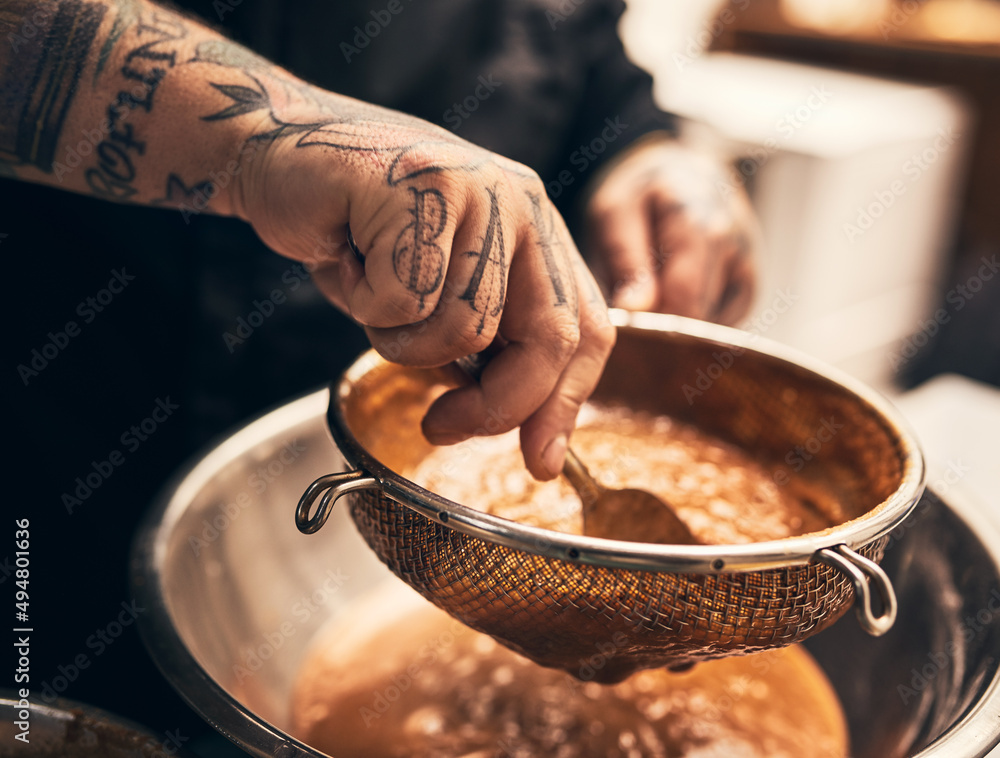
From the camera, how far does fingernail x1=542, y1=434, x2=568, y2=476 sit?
0.64 m

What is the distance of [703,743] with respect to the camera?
0.75m

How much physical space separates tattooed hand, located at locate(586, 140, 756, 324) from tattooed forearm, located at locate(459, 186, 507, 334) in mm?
495

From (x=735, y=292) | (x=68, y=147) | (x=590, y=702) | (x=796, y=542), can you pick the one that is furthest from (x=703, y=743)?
(x=68, y=147)

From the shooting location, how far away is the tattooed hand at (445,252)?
0.53m

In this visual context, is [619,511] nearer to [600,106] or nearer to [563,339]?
[563,339]

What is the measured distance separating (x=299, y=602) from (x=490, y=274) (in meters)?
0.54

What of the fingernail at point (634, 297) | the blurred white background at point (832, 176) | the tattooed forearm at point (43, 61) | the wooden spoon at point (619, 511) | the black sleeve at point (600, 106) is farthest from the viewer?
the blurred white background at point (832, 176)

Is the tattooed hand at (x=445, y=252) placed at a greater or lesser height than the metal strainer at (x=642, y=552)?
greater

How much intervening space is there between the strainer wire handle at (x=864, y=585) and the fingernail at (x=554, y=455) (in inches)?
8.5

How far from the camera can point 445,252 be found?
1.74 ft

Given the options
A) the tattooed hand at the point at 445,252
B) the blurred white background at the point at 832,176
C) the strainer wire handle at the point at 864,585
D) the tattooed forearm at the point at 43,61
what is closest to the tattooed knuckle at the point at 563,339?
the tattooed hand at the point at 445,252

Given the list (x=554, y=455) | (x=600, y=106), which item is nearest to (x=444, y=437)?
(x=554, y=455)

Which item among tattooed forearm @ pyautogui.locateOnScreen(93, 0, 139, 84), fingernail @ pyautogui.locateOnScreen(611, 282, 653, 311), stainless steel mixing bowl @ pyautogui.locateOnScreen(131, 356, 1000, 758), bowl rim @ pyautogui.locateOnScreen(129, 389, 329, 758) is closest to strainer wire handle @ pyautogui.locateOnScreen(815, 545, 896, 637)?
stainless steel mixing bowl @ pyautogui.locateOnScreen(131, 356, 1000, 758)

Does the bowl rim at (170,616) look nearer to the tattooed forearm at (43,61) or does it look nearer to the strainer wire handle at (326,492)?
the strainer wire handle at (326,492)
